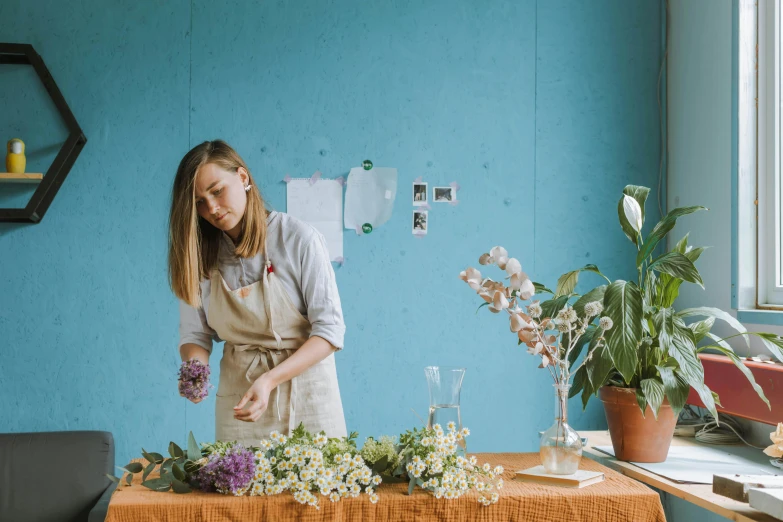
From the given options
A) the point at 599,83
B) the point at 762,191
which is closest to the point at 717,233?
the point at 762,191

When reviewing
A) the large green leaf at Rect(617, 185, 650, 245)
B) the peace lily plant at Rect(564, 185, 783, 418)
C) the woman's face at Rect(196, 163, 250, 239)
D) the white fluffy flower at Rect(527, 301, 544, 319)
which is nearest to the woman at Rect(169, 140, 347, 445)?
the woman's face at Rect(196, 163, 250, 239)

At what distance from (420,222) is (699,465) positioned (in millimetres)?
1510

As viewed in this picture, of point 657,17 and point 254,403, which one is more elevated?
point 657,17

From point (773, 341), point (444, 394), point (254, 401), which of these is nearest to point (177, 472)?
point (254, 401)

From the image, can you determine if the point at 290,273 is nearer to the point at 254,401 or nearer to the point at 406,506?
the point at 254,401

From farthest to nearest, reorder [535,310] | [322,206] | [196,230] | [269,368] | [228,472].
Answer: [322,206], [269,368], [196,230], [535,310], [228,472]

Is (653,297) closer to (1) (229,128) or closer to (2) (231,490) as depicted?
(2) (231,490)

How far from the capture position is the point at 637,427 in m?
1.83

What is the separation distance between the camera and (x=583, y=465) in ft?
5.62

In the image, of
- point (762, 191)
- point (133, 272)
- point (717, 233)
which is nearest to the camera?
point (762, 191)

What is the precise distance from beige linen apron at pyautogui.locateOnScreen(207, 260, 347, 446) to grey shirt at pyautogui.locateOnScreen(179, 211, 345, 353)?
29 millimetres

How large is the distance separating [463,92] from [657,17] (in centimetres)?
90

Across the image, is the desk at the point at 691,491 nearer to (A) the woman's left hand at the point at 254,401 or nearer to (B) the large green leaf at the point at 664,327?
(B) the large green leaf at the point at 664,327

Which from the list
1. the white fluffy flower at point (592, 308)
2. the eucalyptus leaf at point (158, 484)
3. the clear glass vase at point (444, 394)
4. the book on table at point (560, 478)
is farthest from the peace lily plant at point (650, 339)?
the eucalyptus leaf at point (158, 484)
